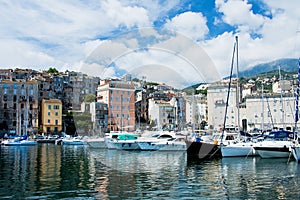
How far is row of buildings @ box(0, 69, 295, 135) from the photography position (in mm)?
69812

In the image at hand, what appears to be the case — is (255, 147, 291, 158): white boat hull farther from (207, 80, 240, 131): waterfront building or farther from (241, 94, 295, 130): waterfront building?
(207, 80, 240, 131): waterfront building

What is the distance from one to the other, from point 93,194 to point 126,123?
4614cm

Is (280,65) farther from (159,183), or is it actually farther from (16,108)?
(16,108)

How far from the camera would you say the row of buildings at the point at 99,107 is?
69.8 meters

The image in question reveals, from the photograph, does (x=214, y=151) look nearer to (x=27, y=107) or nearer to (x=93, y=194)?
(x=93, y=194)

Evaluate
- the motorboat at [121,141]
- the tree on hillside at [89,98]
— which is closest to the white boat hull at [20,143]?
the motorboat at [121,141]

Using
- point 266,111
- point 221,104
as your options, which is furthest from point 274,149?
point 221,104

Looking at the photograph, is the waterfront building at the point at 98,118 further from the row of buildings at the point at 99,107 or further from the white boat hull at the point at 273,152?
the white boat hull at the point at 273,152

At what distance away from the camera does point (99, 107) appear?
72.0 m

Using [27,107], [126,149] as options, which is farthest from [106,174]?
[27,107]

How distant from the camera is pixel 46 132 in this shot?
73.6m

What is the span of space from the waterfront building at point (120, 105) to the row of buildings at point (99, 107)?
0.59 feet

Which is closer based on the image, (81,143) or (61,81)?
(81,143)

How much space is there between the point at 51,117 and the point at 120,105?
20984mm
